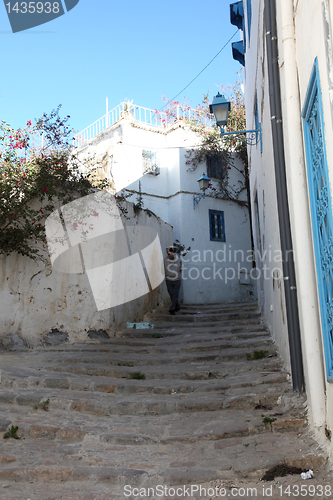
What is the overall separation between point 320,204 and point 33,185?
17.0ft

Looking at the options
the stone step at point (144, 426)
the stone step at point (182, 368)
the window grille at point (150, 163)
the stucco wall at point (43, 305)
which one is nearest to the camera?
the stone step at point (144, 426)

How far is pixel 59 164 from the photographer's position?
23.8 feet

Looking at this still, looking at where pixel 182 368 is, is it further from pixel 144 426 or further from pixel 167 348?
pixel 144 426

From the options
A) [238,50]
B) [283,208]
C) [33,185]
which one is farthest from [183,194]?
[283,208]

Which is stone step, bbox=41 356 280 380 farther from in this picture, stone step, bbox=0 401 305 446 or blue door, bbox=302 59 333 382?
blue door, bbox=302 59 333 382

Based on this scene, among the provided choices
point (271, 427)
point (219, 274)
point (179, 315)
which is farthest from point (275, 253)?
point (219, 274)

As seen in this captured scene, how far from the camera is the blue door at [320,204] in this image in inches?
111

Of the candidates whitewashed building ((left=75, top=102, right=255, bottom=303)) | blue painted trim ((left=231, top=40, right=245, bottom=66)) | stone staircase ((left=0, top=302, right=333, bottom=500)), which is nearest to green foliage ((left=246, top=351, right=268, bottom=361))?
stone staircase ((left=0, top=302, right=333, bottom=500))

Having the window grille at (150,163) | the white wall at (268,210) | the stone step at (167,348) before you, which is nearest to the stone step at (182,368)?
the stone step at (167,348)

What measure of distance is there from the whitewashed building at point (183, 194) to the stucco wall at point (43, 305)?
5.78 meters

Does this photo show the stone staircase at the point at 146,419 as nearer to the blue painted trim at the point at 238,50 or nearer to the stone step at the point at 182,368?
the stone step at the point at 182,368

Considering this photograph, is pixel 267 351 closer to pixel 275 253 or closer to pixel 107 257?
pixel 275 253

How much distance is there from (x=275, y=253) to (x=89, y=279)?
370 cm

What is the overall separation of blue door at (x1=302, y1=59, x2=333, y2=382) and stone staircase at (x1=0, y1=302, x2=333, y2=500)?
0.97 metres
